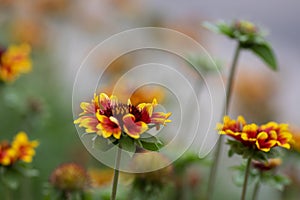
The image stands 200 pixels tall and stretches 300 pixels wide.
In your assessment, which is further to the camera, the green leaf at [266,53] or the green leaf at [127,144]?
the green leaf at [266,53]

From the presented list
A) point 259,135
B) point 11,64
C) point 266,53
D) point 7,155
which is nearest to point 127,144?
point 259,135

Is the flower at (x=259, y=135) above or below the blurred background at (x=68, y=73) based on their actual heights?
below

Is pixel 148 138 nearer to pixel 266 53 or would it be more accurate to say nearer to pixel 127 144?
pixel 127 144

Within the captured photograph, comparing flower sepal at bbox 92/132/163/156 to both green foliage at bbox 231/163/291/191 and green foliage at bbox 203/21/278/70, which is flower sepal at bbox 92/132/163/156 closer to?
green foliage at bbox 231/163/291/191

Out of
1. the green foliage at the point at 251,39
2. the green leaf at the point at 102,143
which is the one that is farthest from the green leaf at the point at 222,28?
the green leaf at the point at 102,143

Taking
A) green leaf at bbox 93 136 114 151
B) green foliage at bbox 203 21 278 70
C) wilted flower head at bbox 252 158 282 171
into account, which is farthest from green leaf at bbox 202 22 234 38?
green leaf at bbox 93 136 114 151

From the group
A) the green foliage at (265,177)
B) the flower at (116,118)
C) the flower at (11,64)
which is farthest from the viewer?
the flower at (11,64)

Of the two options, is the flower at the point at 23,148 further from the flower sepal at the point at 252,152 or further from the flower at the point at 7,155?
the flower sepal at the point at 252,152
